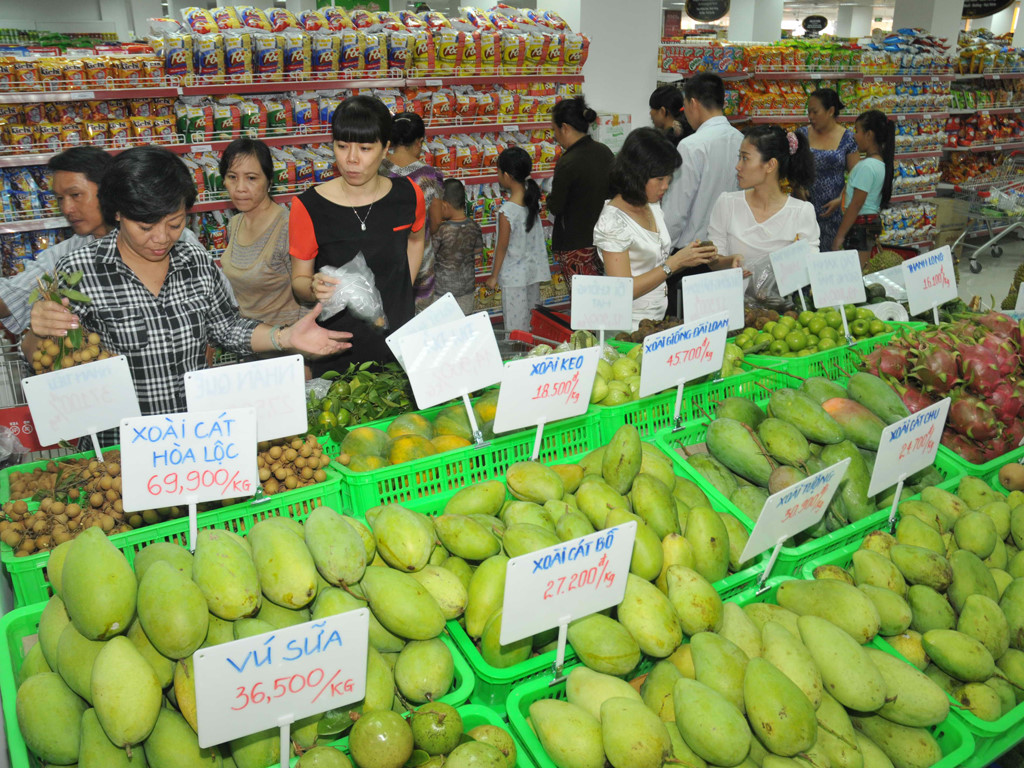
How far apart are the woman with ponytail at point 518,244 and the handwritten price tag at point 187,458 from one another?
11.2ft

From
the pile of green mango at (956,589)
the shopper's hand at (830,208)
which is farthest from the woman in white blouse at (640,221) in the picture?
the shopper's hand at (830,208)

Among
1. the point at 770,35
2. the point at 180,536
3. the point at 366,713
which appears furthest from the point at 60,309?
the point at 770,35

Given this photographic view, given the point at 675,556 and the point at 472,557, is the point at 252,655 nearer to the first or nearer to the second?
the point at 472,557

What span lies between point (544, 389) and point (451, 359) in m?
0.24

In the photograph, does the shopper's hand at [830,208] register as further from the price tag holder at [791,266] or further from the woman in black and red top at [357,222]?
the woman in black and red top at [357,222]

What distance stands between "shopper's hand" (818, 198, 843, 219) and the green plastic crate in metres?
4.91

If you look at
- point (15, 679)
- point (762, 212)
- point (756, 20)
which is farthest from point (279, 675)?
point (756, 20)

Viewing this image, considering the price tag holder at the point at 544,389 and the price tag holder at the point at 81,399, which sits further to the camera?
the price tag holder at the point at 544,389

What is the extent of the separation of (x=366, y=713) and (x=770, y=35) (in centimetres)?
1454

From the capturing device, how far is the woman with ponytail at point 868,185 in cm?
573

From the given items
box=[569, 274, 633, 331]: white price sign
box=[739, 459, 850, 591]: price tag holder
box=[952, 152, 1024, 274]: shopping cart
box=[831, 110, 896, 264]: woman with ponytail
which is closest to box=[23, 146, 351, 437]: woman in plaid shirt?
box=[569, 274, 633, 331]: white price sign

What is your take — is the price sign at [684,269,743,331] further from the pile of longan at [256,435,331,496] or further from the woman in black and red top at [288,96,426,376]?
the pile of longan at [256,435,331,496]

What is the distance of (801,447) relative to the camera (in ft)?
6.28

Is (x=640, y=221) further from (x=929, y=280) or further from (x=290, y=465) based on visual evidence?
(x=290, y=465)
